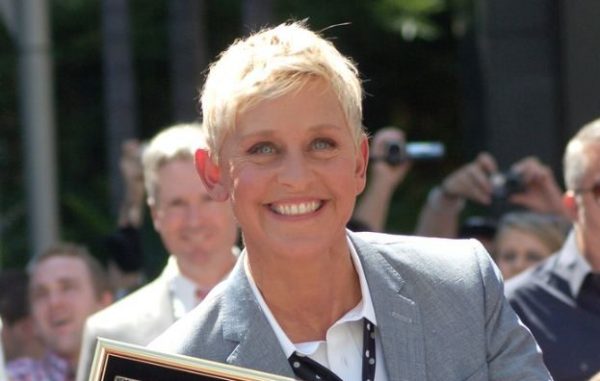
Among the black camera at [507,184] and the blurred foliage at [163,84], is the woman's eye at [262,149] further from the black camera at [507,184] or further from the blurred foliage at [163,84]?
the blurred foliage at [163,84]

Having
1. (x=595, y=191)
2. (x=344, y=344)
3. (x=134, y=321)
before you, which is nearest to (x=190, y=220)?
(x=134, y=321)

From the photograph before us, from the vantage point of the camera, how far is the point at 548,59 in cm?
723

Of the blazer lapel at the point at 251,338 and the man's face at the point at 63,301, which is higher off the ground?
the blazer lapel at the point at 251,338

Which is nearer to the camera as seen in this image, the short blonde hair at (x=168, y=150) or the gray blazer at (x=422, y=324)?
the gray blazer at (x=422, y=324)

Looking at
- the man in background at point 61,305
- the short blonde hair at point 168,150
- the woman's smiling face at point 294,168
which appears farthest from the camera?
the man in background at point 61,305

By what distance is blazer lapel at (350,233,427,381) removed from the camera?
2.91 m

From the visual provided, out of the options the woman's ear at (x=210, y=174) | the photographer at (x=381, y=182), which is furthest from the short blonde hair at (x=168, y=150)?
the woman's ear at (x=210, y=174)

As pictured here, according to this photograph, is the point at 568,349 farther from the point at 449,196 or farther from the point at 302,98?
the point at 302,98

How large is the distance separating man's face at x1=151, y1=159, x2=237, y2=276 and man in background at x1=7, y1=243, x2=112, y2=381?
0.84 metres

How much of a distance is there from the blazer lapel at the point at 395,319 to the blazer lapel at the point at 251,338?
0.18 m

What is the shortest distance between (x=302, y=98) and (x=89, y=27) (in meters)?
11.0

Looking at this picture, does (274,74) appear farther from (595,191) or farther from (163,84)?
(163,84)

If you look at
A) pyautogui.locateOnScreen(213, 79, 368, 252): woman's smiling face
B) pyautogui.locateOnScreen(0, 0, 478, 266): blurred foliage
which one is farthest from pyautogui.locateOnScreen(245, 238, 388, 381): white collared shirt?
pyautogui.locateOnScreen(0, 0, 478, 266): blurred foliage

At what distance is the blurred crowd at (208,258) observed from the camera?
540cm
